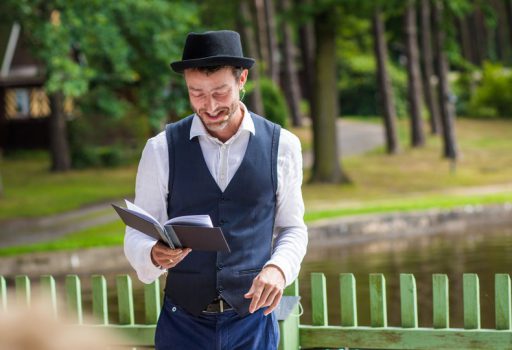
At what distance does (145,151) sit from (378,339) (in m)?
2.19

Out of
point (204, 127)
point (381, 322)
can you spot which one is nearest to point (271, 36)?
point (381, 322)

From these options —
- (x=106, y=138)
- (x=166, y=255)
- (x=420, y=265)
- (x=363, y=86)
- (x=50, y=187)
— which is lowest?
(x=420, y=265)

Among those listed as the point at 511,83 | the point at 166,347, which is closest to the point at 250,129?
the point at 166,347

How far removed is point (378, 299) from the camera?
5.23 metres

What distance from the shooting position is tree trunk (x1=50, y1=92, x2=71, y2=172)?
3516 cm

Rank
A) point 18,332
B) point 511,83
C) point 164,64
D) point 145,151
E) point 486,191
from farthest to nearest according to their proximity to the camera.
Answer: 1. point 511,83
2. point 164,64
3. point 486,191
4. point 145,151
5. point 18,332

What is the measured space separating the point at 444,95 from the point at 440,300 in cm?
3033

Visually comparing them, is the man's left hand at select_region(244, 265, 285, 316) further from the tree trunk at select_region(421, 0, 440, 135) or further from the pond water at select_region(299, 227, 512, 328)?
the tree trunk at select_region(421, 0, 440, 135)

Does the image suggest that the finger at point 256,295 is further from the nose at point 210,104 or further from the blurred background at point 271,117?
the blurred background at point 271,117

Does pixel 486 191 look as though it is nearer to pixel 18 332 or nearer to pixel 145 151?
pixel 145 151

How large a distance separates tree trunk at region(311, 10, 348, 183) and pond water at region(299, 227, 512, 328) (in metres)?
7.96

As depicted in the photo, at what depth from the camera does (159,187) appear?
11.4ft

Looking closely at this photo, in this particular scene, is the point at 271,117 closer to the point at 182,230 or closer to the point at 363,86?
the point at 363,86

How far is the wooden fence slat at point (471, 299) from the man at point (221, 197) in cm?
153
